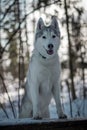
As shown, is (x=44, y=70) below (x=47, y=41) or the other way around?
below

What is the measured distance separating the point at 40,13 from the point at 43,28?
13.1ft

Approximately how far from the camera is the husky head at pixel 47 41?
5488mm

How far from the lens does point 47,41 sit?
18.0 feet

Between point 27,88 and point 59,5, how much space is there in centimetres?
319

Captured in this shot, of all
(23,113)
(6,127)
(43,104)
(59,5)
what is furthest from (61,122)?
(59,5)

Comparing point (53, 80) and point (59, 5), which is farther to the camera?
point (59, 5)

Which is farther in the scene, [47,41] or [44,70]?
[44,70]

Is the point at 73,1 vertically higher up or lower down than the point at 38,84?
higher up

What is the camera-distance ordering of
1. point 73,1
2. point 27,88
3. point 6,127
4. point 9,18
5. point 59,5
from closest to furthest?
point 6,127 → point 27,88 → point 59,5 → point 73,1 → point 9,18

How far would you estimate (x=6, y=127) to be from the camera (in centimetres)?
479

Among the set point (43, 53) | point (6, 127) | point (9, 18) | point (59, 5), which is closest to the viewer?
point (6, 127)

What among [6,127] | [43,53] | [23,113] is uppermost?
[43,53]

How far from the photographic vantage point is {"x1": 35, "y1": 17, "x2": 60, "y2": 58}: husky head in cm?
549

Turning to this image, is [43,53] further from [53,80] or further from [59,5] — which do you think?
[59,5]
